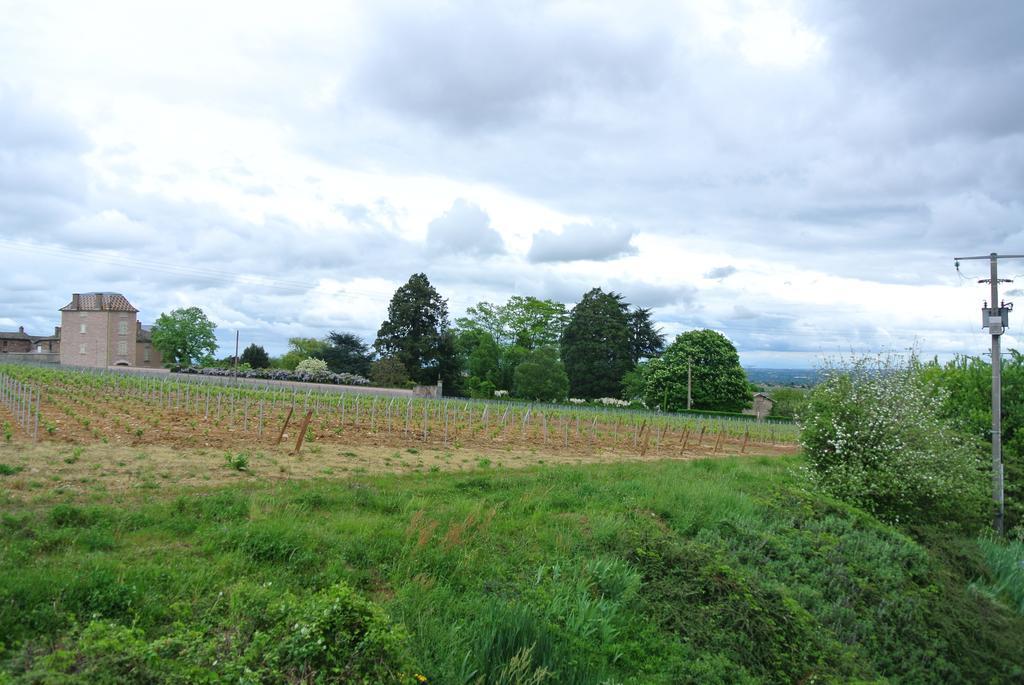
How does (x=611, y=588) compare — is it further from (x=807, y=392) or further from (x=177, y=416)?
(x=177, y=416)

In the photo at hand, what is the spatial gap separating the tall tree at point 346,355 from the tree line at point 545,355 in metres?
0.16

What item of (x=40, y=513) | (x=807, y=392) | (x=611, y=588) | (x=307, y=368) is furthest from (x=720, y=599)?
(x=307, y=368)

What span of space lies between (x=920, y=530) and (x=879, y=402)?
279 centimetres

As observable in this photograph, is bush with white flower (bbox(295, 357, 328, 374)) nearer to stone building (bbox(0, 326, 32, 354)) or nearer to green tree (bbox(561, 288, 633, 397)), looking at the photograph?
green tree (bbox(561, 288, 633, 397))

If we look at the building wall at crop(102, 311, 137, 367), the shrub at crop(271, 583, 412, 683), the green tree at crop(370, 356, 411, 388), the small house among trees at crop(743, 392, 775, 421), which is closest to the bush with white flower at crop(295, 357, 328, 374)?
the green tree at crop(370, 356, 411, 388)

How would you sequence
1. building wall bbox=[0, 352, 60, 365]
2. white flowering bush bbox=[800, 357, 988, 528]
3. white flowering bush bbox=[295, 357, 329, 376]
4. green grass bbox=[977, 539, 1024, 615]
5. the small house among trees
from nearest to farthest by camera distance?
green grass bbox=[977, 539, 1024, 615] → white flowering bush bbox=[800, 357, 988, 528] → white flowering bush bbox=[295, 357, 329, 376] → the small house among trees → building wall bbox=[0, 352, 60, 365]

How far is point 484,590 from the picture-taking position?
24.2 feet

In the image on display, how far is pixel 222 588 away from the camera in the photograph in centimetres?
636

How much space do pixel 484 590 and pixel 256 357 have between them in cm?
7710

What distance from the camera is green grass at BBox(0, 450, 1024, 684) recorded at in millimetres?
4672

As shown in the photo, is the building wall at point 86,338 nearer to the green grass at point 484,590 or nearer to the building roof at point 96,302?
the building roof at point 96,302

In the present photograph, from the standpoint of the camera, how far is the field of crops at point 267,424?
17750mm

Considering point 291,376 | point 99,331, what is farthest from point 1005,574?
point 99,331

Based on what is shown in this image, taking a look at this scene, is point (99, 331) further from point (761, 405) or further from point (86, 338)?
point (761, 405)
